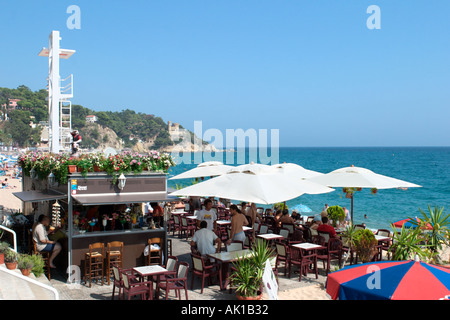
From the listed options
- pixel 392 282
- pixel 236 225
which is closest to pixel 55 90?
pixel 236 225

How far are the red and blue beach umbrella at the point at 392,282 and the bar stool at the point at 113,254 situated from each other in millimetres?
5524

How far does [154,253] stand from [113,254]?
3.33 ft

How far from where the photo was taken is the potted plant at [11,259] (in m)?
7.85

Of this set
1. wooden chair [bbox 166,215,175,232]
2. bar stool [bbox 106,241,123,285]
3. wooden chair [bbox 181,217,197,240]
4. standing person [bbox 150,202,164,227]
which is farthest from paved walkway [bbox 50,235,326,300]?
wooden chair [bbox 166,215,175,232]

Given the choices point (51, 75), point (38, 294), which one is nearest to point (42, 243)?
point (38, 294)

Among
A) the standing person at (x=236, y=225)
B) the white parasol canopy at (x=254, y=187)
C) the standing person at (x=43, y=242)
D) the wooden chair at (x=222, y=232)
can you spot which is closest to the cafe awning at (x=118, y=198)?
the white parasol canopy at (x=254, y=187)

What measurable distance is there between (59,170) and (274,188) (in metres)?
5.04

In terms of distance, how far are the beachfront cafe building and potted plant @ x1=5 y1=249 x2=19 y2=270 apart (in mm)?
1141

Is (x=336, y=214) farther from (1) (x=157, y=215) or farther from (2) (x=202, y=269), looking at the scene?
(2) (x=202, y=269)

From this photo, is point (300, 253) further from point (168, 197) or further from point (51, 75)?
point (51, 75)

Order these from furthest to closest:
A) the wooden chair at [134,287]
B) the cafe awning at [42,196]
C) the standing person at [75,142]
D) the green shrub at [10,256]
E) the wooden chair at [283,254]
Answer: the standing person at [75,142]
the cafe awning at [42,196]
the wooden chair at [283,254]
the green shrub at [10,256]
the wooden chair at [134,287]

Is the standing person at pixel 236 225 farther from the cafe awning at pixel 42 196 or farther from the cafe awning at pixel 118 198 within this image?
the cafe awning at pixel 42 196

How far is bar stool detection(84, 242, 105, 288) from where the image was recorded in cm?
867

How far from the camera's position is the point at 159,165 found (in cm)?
989
